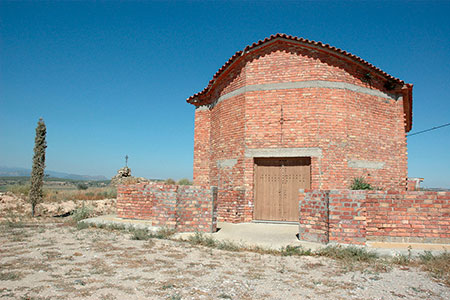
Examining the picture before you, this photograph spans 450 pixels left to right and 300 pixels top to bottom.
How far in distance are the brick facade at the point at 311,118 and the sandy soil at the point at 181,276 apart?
436 centimetres

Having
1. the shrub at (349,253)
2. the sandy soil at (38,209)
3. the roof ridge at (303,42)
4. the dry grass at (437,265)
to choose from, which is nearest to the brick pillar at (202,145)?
the roof ridge at (303,42)

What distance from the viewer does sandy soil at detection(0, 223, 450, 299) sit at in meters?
3.83

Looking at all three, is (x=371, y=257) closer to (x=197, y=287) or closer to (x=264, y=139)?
(x=197, y=287)

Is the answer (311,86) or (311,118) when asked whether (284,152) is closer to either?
(311,118)

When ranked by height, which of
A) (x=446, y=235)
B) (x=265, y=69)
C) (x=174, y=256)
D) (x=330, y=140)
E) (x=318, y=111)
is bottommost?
(x=174, y=256)

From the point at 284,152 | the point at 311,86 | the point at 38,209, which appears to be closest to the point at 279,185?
the point at 284,152

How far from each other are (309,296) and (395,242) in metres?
3.64

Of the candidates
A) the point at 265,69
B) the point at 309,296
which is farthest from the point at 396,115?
the point at 309,296

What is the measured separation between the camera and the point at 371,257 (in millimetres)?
5695

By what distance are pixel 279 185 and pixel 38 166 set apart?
34.6 ft

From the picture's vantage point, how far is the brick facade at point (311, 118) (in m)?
9.90

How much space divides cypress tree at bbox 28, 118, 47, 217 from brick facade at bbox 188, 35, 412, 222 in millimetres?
8090

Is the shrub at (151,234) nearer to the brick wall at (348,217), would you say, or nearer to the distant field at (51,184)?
the brick wall at (348,217)

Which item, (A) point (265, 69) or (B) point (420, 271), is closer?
(B) point (420, 271)
